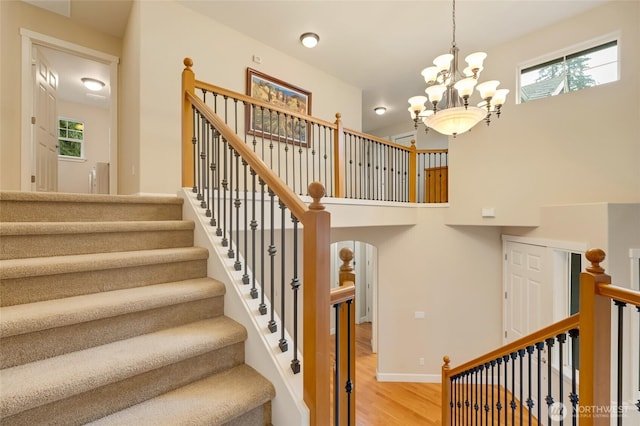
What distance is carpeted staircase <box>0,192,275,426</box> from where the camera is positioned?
1.08 metres

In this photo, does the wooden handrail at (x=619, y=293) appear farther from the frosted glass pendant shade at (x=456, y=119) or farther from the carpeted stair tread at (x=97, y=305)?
the carpeted stair tread at (x=97, y=305)

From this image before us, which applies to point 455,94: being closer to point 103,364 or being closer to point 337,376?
point 337,376

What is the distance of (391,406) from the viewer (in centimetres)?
438

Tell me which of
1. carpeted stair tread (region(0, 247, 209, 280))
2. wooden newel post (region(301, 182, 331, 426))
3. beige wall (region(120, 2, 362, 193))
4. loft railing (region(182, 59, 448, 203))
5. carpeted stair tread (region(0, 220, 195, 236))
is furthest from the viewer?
loft railing (region(182, 59, 448, 203))

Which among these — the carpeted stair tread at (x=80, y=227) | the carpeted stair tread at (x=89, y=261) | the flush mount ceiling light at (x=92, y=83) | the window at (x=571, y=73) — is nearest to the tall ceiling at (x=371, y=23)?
the window at (x=571, y=73)

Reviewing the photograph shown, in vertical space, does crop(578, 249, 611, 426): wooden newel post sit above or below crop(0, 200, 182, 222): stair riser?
below

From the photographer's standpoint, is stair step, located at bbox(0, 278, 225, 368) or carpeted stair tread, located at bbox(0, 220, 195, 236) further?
carpeted stair tread, located at bbox(0, 220, 195, 236)

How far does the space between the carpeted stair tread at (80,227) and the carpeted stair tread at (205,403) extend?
1.02 meters

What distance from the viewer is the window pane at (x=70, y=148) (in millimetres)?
6301

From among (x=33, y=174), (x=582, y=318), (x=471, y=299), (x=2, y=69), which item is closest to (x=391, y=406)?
(x=471, y=299)

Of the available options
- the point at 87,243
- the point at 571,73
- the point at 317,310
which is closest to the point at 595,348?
the point at 317,310

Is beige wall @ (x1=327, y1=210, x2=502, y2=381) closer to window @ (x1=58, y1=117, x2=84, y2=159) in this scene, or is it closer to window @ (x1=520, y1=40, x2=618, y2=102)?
window @ (x1=520, y1=40, x2=618, y2=102)

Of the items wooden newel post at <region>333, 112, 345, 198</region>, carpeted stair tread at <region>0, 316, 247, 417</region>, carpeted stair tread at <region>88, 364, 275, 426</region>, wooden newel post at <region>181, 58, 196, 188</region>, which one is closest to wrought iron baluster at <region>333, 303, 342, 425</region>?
carpeted stair tread at <region>88, 364, 275, 426</region>

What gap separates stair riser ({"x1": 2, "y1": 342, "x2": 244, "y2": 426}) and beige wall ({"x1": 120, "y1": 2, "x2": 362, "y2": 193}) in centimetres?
252
